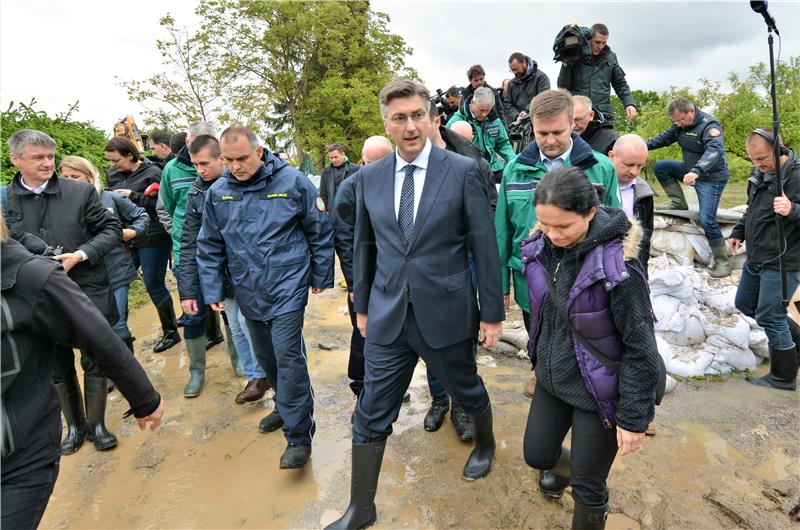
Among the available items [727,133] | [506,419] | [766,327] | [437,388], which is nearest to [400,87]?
[437,388]

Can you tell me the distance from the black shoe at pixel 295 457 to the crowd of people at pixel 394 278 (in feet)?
0.06

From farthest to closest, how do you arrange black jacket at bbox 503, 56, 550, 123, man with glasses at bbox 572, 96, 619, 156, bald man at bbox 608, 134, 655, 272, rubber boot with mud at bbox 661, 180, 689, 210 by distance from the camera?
rubber boot with mud at bbox 661, 180, 689, 210 < black jacket at bbox 503, 56, 550, 123 < man with glasses at bbox 572, 96, 619, 156 < bald man at bbox 608, 134, 655, 272

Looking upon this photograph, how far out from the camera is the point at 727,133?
1027 cm

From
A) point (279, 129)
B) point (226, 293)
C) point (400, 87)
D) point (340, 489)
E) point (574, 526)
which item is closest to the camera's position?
point (574, 526)

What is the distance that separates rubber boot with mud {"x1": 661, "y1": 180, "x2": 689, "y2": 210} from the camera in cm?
597

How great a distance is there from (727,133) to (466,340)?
1110cm

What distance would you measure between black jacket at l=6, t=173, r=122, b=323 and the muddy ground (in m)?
1.11

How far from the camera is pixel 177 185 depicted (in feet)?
13.2

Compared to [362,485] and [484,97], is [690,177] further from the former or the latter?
[362,485]

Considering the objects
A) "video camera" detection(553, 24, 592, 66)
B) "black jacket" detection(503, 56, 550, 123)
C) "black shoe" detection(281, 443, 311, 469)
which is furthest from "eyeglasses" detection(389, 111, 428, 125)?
"video camera" detection(553, 24, 592, 66)

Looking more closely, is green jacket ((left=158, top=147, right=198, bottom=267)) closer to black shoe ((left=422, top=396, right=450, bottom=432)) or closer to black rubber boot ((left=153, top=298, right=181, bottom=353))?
black rubber boot ((left=153, top=298, right=181, bottom=353))

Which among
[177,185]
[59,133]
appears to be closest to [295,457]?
[177,185]

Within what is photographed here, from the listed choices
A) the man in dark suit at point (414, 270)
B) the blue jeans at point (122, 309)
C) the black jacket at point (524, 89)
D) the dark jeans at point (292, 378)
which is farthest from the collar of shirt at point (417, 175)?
the black jacket at point (524, 89)

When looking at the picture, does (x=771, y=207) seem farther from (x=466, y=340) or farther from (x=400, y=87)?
(x=400, y=87)
